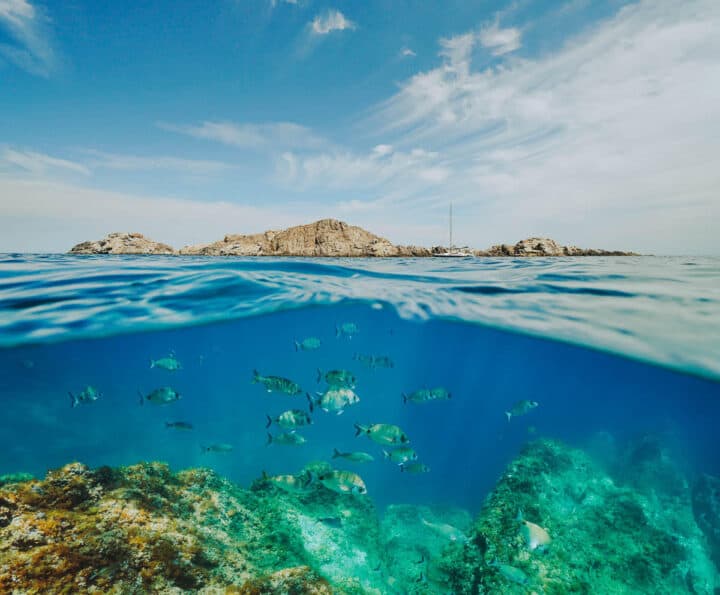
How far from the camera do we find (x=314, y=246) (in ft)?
222

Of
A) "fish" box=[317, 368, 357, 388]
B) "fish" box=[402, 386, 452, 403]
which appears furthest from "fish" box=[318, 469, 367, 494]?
"fish" box=[402, 386, 452, 403]

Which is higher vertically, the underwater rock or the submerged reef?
the submerged reef

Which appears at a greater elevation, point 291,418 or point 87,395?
point 87,395

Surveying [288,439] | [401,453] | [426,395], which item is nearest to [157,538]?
[288,439]

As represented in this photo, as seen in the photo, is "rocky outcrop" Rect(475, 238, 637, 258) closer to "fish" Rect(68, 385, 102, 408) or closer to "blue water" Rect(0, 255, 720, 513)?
"blue water" Rect(0, 255, 720, 513)

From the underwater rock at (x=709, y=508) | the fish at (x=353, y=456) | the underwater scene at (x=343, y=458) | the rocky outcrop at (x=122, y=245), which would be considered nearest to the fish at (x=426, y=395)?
the underwater scene at (x=343, y=458)

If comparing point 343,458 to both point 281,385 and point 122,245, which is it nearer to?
point 281,385

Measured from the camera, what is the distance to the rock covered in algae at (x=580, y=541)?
22.1ft

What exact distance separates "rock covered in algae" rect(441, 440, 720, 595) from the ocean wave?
4.53 meters

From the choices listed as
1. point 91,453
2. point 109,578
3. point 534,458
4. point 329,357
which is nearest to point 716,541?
point 534,458

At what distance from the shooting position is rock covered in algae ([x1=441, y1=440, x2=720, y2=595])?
6.75 m

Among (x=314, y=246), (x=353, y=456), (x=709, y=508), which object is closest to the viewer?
(x=353, y=456)

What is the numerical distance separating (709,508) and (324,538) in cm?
1244

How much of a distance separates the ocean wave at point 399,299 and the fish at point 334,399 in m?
7.39
